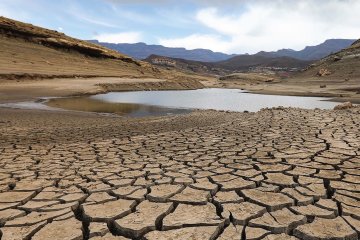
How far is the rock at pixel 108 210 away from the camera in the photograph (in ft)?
9.00

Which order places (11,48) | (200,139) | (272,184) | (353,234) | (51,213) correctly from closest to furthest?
(353,234) < (51,213) < (272,184) < (200,139) < (11,48)

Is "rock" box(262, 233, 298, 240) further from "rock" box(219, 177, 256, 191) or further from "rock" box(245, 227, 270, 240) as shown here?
"rock" box(219, 177, 256, 191)

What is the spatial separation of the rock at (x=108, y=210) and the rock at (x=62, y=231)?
0.48 ft

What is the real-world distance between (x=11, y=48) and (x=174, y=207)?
116ft

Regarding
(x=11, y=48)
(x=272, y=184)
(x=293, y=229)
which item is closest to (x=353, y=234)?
(x=293, y=229)

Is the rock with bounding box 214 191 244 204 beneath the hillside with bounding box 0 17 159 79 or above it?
beneath

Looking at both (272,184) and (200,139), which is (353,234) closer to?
(272,184)

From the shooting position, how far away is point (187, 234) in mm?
2463

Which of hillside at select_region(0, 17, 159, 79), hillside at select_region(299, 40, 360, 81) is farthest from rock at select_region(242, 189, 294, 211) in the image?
hillside at select_region(299, 40, 360, 81)

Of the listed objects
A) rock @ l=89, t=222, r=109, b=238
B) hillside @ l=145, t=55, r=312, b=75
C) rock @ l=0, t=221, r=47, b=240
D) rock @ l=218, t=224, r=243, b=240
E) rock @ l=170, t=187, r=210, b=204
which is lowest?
rock @ l=0, t=221, r=47, b=240

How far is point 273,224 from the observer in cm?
258

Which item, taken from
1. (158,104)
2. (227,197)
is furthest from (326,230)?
(158,104)

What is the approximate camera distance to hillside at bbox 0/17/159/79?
96.7ft

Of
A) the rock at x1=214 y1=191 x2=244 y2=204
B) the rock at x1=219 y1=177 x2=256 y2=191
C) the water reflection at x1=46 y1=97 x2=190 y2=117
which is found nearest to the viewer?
the rock at x1=214 y1=191 x2=244 y2=204
